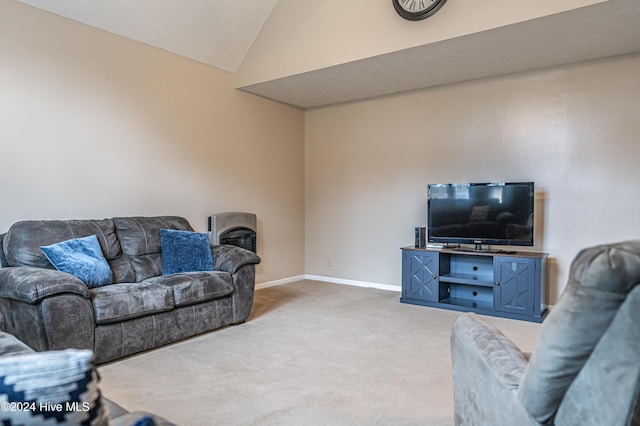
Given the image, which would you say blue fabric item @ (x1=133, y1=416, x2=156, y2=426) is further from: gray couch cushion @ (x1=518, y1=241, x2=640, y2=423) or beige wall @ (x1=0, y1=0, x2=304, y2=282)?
beige wall @ (x1=0, y1=0, x2=304, y2=282)

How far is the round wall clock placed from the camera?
3.60m

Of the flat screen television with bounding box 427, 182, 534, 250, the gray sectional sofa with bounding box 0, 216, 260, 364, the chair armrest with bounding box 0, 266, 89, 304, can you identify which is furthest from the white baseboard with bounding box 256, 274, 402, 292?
the chair armrest with bounding box 0, 266, 89, 304

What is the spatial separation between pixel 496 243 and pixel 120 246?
3.60 metres

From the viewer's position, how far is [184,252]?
3.84 meters

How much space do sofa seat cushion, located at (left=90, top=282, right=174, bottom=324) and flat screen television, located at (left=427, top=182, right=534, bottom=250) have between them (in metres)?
2.85

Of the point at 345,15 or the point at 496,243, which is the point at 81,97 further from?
the point at 496,243

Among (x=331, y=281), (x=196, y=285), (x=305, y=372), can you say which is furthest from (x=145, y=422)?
(x=331, y=281)

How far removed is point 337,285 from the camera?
5691 millimetres

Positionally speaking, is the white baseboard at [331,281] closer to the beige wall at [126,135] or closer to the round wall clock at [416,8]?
the beige wall at [126,135]

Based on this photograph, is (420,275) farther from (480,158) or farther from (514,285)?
(480,158)

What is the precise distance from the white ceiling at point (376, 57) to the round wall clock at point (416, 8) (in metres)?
0.27

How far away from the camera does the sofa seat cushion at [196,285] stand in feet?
10.8

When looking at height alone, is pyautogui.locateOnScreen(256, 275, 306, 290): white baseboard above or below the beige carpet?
above

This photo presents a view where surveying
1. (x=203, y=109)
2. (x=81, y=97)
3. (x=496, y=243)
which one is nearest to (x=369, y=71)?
(x=203, y=109)
